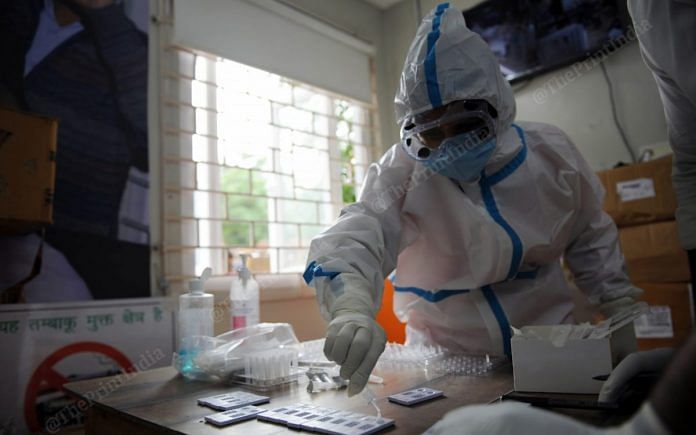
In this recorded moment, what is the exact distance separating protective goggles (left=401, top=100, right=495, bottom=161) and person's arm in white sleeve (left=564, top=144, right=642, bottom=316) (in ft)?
1.16

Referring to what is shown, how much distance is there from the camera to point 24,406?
1.51m

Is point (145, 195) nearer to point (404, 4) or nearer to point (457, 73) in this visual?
point (457, 73)

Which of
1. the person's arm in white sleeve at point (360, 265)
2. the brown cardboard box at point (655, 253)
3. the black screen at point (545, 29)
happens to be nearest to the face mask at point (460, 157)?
the person's arm in white sleeve at point (360, 265)

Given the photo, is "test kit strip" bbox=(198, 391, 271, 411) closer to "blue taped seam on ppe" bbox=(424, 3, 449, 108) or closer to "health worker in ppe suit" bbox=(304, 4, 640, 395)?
"health worker in ppe suit" bbox=(304, 4, 640, 395)

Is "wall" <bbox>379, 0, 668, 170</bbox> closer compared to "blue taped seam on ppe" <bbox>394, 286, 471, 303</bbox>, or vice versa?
"blue taped seam on ppe" <bbox>394, 286, 471, 303</bbox>

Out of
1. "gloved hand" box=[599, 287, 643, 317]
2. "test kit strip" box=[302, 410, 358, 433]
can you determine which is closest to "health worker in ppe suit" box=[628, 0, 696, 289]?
"gloved hand" box=[599, 287, 643, 317]

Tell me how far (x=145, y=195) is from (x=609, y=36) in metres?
2.11

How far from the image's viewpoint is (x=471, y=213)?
4.09 ft

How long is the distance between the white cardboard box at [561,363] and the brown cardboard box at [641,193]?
1131 mm

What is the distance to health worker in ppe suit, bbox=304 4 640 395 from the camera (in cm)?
120

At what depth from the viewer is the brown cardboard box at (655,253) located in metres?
1.73

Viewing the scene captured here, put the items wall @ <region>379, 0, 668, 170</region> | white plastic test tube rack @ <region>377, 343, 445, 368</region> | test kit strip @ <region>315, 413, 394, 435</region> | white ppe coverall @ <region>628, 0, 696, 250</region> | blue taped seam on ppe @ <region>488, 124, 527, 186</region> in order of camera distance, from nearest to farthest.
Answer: test kit strip @ <region>315, 413, 394, 435</region>
white ppe coverall @ <region>628, 0, 696, 250</region>
white plastic test tube rack @ <region>377, 343, 445, 368</region>
blue taped seam on ppe @ <region>488, 124, 527, 186</region>
wall @ <region>379, 0, 668, 170</region>

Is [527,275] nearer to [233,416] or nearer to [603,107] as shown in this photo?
[233,416]

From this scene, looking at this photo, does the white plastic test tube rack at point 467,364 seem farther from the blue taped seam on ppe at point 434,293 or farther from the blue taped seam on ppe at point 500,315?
the blue taped seam on ppe at point 434,293
